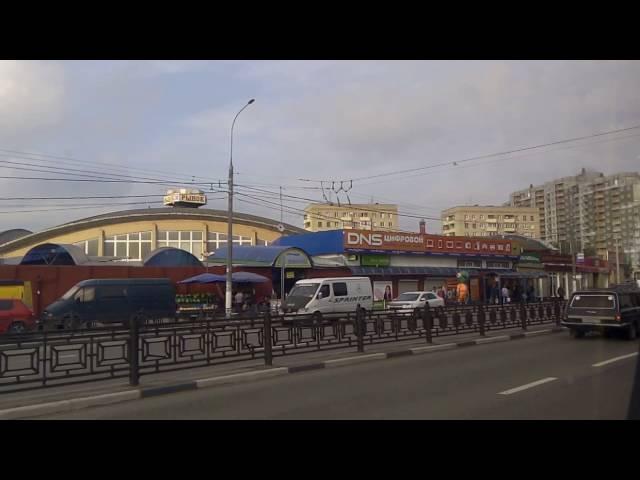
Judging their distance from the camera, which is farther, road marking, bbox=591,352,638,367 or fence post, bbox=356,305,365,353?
fence post, bbox=356,305,365,353

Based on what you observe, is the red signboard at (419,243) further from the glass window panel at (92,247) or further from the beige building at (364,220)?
the beige building at (364,220)

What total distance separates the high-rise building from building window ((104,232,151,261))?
1501 inches

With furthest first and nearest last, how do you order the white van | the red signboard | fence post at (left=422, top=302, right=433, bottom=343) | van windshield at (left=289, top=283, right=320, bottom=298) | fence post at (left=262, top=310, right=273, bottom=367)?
the red signboard
van windshield at (left=289, top=283, right=320, bottom=298)
the white van
fence post at (left=422, top=302, right=433, bottom=343)
fence post at (left=262, top=310, right=273, bottom=367)

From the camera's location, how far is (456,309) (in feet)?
59.6

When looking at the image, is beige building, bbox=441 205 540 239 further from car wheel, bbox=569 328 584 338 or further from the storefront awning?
car wheel, bbox=569 328 584 338

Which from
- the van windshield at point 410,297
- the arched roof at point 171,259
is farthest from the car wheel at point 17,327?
the van windshield at point 410,297

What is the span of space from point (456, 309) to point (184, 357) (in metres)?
9.72

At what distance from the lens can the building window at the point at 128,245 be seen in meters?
58.2

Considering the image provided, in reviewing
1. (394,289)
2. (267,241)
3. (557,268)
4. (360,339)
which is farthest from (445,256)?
(360,339)

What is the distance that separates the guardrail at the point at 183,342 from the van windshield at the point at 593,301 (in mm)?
4269

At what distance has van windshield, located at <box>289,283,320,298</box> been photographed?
84.7 feet

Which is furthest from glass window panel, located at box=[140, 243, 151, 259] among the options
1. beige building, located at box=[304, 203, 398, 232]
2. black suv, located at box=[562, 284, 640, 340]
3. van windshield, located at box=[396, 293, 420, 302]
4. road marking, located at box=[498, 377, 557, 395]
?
road marking, located at box=[498, 377, 557, 395]

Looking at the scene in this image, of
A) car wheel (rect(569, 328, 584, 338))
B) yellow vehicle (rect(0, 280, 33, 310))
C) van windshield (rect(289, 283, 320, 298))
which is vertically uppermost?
yellow vehicle (rect(0, 280, 33, 310))
